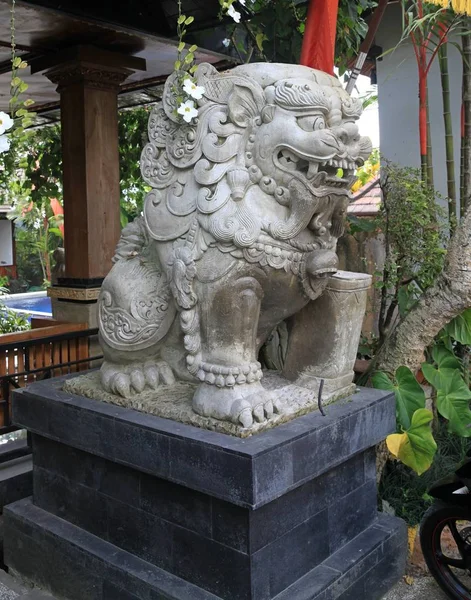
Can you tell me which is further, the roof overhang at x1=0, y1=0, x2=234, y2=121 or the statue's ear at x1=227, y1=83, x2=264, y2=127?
the roof overhang at x1=0, y1=0, x2=234, y2=121

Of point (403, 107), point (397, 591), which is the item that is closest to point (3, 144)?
point (397, 591)

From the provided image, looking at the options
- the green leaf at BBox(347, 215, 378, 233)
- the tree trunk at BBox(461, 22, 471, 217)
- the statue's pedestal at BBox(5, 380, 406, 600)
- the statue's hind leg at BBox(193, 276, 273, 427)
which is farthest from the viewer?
the green leaf at BBox(347, 215, 378, 233)

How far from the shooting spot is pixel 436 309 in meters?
3.29

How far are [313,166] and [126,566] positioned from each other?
163 cm

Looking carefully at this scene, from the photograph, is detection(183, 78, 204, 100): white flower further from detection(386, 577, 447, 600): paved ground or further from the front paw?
detection(386, 577, 447, 600): paved ground

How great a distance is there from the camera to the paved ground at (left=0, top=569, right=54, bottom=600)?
2.64 meters

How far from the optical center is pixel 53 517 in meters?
2.78

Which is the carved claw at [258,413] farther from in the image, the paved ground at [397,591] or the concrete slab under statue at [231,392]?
the paved ground at [397,591]

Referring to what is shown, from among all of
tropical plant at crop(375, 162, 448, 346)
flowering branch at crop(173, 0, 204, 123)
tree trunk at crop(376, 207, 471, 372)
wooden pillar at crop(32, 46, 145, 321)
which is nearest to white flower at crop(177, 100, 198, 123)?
flowering branch at crop(173, 0, 204, 123)

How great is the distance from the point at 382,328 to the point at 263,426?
197cm

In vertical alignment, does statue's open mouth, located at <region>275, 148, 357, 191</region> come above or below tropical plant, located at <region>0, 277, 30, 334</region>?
above

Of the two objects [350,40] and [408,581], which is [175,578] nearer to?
[408,581]

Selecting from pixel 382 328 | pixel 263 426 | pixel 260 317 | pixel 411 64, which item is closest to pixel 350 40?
pixel 382 328

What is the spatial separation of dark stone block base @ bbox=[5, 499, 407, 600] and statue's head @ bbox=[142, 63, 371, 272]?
47.7 inches
